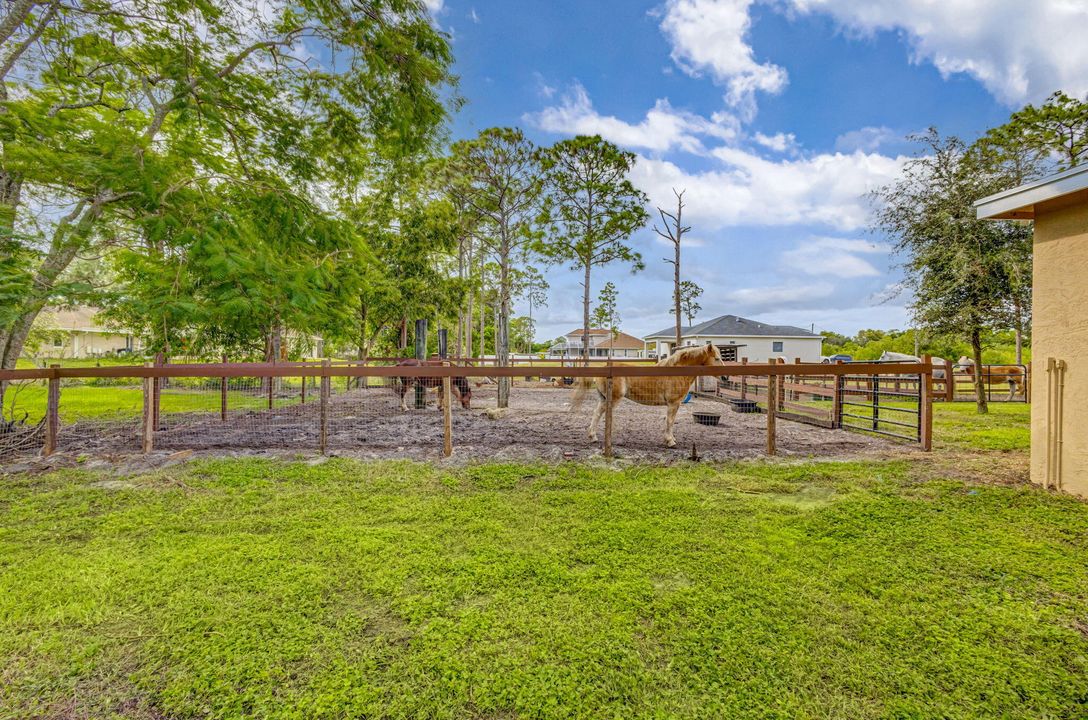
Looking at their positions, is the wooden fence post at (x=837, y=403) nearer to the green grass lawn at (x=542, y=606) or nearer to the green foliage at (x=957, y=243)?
the green grass lawn at (x=542, y=606)

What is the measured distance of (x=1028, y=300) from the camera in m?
9.59

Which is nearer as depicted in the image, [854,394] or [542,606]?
[542,606]

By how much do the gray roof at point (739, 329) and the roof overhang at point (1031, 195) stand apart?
31.5 meters

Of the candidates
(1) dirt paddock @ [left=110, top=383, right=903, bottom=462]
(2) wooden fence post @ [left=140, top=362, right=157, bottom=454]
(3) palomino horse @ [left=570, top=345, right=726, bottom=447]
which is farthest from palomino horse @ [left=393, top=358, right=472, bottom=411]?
(2) wooden fence post @ [left=140, top=362, right=157, bottom=454]

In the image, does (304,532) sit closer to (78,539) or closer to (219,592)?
(219,592)

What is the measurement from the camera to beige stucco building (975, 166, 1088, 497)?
3826 millimetres

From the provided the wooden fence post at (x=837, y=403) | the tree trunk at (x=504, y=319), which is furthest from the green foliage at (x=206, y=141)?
the wooden fence post at (x=837, y=403)

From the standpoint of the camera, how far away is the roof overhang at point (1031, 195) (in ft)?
12.1

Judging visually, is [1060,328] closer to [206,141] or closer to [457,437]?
[457,437]

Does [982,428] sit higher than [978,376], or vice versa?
[978,376]

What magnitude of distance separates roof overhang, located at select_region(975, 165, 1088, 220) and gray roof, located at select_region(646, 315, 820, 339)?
103ft

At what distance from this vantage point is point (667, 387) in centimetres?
618

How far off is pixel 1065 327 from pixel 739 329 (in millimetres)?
35048

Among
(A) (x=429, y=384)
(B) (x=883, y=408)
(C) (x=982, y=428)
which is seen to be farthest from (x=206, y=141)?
(C) (x=982, y=428)
